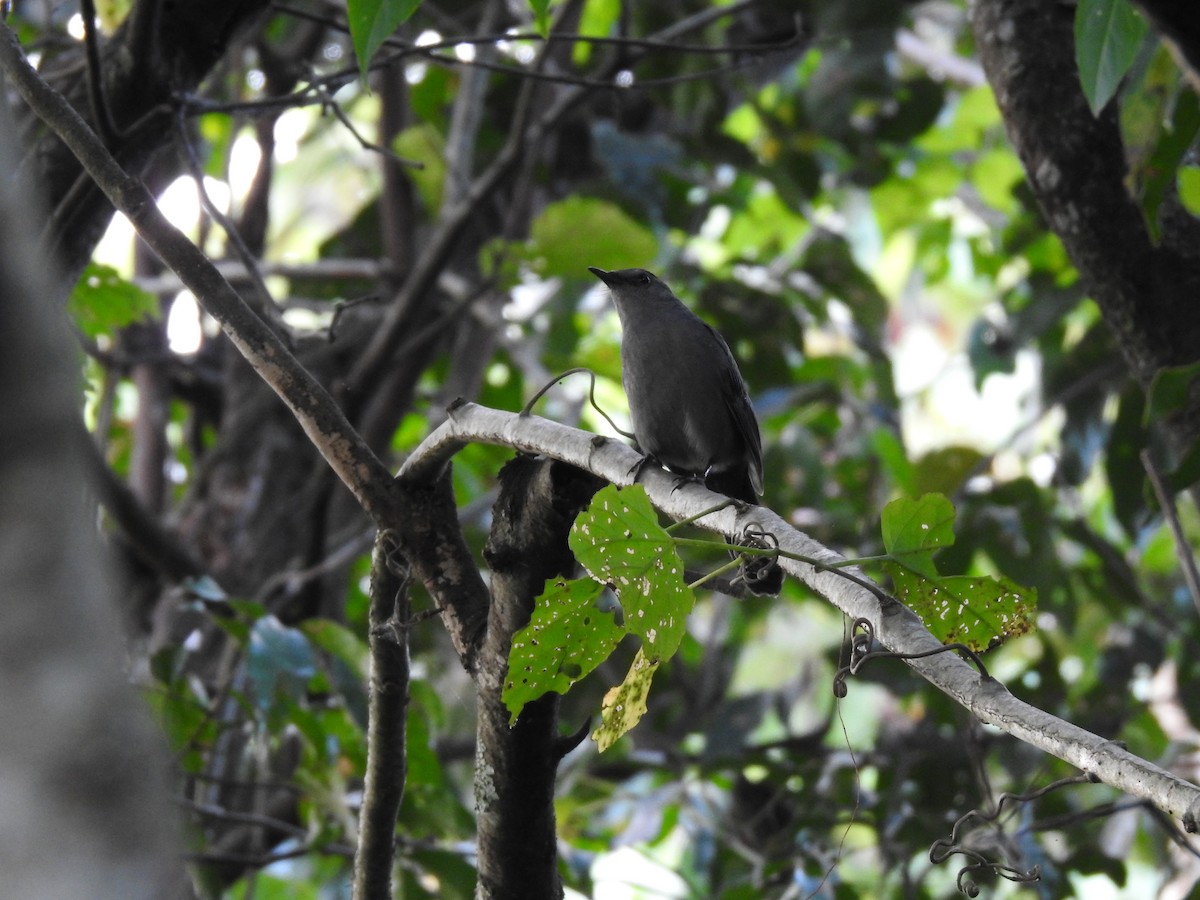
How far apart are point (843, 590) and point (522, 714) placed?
2.81 feet

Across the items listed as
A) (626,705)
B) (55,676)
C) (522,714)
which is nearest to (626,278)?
(522,714)

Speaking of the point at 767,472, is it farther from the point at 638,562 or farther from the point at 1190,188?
the point at 638,562

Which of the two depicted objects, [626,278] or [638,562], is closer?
[638,562]

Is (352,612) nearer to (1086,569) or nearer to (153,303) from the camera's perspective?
(153,303)

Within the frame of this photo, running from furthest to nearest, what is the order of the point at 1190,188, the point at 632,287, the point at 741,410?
the point at 632,287 → the point at 741,410 → the point at 1190,188

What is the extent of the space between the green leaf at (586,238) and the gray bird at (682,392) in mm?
183

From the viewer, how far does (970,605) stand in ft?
6.59

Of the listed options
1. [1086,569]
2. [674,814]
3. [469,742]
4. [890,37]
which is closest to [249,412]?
[469,742]

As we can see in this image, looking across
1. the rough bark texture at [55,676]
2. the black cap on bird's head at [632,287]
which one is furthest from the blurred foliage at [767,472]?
the rough bark texture at [55,676]

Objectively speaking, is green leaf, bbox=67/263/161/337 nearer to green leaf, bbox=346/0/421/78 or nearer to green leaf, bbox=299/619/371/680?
green leaf, bbox=299/619/371/680

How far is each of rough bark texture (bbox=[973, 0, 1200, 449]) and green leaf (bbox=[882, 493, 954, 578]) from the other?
173cm

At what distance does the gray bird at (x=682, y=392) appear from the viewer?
15.8 ft

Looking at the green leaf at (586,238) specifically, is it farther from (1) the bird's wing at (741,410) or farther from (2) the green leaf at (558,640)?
(2) the green leaf at (558,640)

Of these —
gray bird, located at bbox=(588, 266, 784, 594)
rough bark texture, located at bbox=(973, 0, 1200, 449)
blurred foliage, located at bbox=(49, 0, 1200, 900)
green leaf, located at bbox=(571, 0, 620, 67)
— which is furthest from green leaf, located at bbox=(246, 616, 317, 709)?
green leaf, located at bbox=(571, 0, 620, 67)
